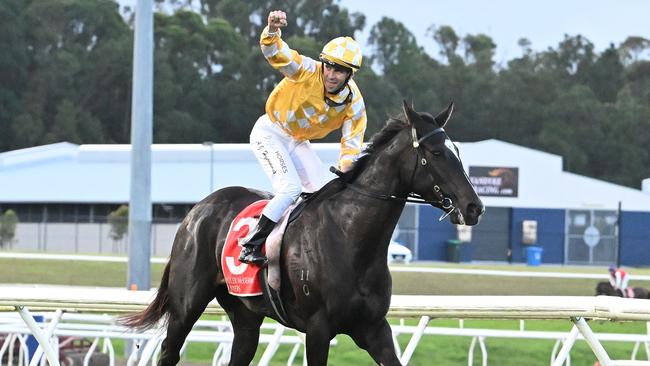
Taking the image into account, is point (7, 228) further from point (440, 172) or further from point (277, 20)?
point (440, 172)

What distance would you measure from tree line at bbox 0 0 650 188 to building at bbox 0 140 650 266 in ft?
28.2

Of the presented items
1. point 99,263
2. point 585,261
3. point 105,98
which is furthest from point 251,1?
point 99,263

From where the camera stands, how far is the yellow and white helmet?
17.7 ft

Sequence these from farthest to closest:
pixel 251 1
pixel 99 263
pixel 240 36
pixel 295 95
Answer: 1. pixel 251 1
2. pixel 240 36
3. pixel 99 263
4. pixel 295 95

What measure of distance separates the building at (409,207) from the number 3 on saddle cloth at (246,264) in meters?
Result: 31.0

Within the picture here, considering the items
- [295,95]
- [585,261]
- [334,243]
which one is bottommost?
[585,261]

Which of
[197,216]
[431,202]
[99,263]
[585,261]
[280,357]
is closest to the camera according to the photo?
[431,202]

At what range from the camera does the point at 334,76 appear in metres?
5.43

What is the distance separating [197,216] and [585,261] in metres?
33.8

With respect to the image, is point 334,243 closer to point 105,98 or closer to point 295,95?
point 295,95

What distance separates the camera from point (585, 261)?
38.6 metres

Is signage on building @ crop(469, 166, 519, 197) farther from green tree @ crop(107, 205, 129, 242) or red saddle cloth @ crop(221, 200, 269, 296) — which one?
red saddle cloth @ crop(221, 200, 269, 296)

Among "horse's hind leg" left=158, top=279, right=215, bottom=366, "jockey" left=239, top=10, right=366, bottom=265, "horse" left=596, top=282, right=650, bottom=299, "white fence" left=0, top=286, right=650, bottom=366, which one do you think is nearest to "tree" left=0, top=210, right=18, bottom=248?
"horse" left=596, top=282, right=650, bottom=299

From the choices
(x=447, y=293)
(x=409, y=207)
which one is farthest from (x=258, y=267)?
(x=409, y=207)
